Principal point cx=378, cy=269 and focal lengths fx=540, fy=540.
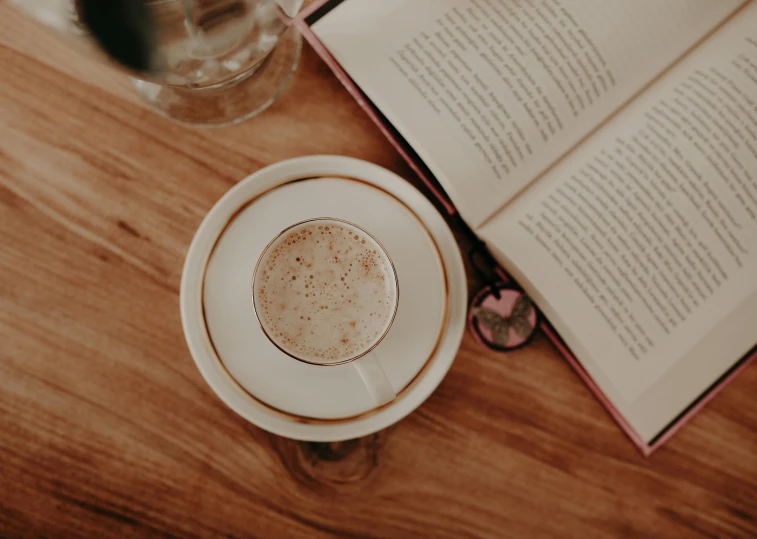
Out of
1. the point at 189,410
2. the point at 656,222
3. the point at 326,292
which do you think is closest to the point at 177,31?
the point at 326,292

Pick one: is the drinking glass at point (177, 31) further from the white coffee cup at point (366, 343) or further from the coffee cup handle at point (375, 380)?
the coffee cup handle at point (375, 380)

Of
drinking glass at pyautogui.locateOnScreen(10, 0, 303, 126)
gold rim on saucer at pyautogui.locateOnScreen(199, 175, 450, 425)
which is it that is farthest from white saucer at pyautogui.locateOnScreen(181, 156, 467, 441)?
drinking glass at pyautogui.locateOnScreen(10, 0, 303, 126)

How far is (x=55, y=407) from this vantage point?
619mm

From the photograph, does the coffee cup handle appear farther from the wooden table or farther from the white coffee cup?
the wooden table

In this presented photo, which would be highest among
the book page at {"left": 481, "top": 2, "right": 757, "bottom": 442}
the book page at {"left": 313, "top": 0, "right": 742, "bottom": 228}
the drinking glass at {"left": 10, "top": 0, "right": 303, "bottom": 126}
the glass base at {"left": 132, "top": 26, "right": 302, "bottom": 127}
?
the drinking glass at {"left": 10, "top": 0, "right": 303, "bottom": 126}

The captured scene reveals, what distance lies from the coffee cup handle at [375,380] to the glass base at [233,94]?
31cm

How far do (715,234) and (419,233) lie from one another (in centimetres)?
32

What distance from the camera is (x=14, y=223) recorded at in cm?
61

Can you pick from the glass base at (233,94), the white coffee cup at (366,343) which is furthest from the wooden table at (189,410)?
the white coffee cup at (366,343)

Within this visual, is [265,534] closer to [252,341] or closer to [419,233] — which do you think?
[252,341]

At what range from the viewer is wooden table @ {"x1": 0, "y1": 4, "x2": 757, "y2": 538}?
0.61 meters

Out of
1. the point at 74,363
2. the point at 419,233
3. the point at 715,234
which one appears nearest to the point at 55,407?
the point at 74,363

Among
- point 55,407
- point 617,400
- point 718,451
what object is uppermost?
point 55,407

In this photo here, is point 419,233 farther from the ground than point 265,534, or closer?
farther from the ground
